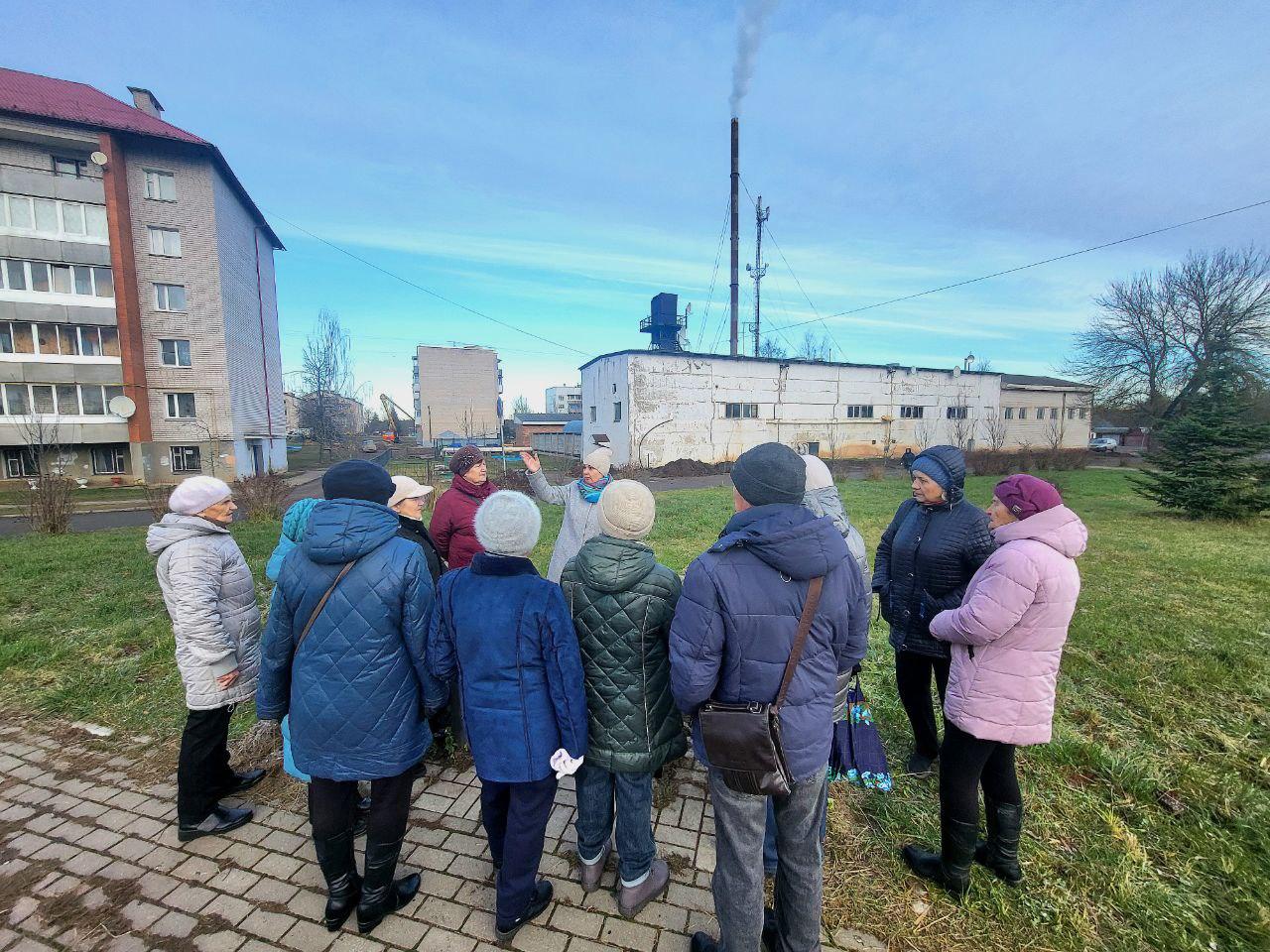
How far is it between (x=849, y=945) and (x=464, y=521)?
321cm

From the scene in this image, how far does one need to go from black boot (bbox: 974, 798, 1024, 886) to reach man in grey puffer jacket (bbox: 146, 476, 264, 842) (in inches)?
143

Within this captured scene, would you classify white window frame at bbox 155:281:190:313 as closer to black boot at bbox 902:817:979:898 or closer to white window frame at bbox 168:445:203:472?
white window frame at bbox 168:445:203:472

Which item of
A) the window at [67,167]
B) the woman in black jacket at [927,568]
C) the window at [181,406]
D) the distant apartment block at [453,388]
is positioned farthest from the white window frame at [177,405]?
the distant apartment block at [453,388]

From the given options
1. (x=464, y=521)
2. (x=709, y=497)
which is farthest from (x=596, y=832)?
(x=709, y=497)

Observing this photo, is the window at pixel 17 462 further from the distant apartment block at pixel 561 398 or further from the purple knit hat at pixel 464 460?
the distant apartment block at pixel 561 398

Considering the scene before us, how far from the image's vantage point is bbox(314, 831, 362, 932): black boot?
2146 mm

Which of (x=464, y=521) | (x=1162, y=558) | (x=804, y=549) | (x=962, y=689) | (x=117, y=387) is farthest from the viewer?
(x=117, y=387)

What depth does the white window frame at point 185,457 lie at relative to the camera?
2309 centimetres

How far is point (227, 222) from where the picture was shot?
24984mm

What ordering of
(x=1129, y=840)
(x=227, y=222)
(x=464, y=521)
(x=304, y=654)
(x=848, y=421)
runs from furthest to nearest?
1. (x=848, y=421)
2. (x=227, y=222)
3. (x=464, y=521)
4. (x=1129, y=840)
5. (x=304, y=654)

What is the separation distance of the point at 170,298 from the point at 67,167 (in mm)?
5725

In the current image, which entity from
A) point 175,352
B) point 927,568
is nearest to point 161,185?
point 175,352

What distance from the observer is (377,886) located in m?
2.18

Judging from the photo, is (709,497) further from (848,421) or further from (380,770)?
(848,421)
